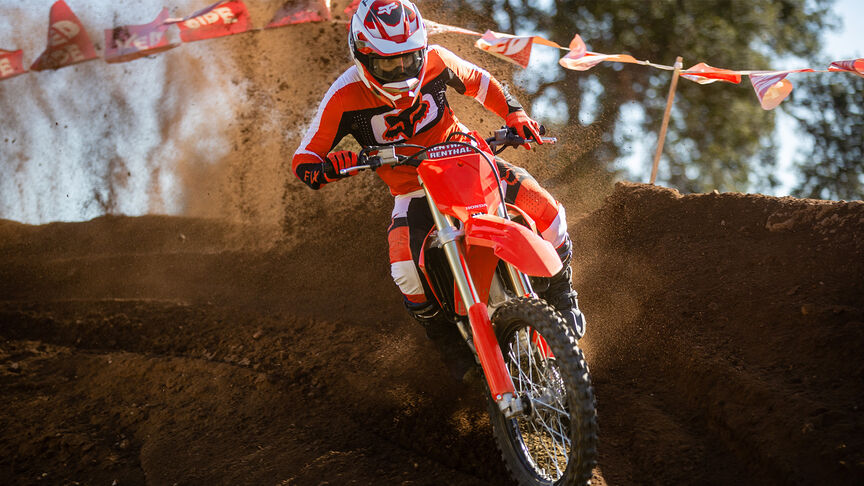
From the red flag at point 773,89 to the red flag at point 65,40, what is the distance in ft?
29.9

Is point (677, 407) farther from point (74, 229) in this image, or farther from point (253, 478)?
point (74, 229)

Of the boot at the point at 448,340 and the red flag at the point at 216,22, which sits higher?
the red flag at the point at 216,22

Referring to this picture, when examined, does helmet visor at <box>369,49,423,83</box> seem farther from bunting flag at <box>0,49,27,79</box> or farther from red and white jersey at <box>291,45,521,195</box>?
bunting flag at <box>0,49,27,79</box>

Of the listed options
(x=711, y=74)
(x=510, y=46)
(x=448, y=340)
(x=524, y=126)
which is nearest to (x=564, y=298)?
(x=448, y=340)

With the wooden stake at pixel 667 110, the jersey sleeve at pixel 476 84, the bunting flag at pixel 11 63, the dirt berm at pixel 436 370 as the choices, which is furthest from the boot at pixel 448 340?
the bunting flag at pixel 11 63

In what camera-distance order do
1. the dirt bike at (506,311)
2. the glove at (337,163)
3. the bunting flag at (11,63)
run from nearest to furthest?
the dirt bike at (506,311) → the glove at (337,163) → the bunting flag at (11,63)

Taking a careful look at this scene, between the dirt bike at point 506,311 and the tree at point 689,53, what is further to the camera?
the tree at point 689,53

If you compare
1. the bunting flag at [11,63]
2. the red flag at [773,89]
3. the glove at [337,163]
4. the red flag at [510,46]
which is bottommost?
the red flag at [773,89]

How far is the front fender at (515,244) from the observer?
3.00m

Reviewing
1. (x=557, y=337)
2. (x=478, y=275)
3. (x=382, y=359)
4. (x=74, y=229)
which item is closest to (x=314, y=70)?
(x=74, y=229)

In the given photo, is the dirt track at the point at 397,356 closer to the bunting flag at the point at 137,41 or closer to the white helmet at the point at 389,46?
the white helmet at the point at 389,46

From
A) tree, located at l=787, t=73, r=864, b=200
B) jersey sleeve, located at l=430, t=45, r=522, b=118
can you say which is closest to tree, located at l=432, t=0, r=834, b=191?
tree, located at l=787, t=73, r=864, b=200

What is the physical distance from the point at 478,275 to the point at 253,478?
171 centimetres

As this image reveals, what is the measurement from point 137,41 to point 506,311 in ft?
28.0
